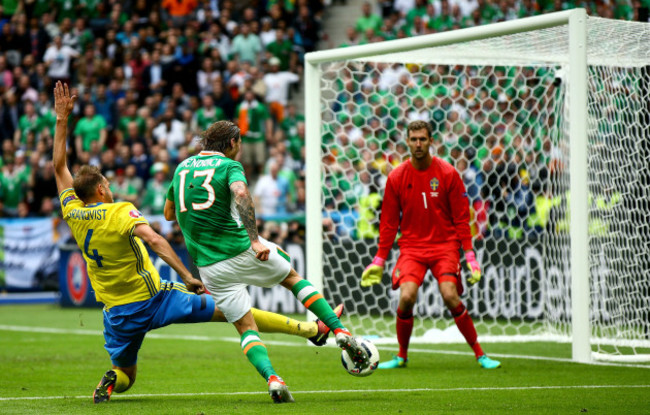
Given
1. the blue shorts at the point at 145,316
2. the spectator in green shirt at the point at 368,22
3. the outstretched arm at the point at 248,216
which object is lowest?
the blue shorts at the point at 145,316

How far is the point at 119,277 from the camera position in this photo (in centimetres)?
715

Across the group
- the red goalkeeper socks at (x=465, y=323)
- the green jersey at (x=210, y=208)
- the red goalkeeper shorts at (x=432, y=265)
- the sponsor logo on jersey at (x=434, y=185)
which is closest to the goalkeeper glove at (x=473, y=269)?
the red goalkeeper shorts at (x=432, y=265)

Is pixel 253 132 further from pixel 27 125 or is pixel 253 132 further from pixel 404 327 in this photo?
pixel 404 327

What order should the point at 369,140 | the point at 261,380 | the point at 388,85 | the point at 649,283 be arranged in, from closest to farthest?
the point at 261,380 < the point at 649,283 < the point at 369,140 < the point at 388,85

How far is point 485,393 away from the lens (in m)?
7.29

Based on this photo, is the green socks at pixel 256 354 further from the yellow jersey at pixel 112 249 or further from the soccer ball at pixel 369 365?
the yellow jersey at pixel 112 249

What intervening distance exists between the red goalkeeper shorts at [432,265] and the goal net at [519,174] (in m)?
1.03

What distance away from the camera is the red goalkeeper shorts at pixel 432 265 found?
908cm

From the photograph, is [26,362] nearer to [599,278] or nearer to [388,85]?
[599,278]

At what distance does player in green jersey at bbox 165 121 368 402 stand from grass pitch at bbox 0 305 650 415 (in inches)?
18.8

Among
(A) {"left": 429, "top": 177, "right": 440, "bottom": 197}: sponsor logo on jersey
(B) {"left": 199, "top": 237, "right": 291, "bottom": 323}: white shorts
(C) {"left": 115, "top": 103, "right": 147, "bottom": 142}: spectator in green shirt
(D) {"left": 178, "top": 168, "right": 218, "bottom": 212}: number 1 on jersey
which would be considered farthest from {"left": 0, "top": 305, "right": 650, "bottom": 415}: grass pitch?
(C) {"left": 115, "top": 103, "right": 147, "bottom": 142}: spectator in green shirt

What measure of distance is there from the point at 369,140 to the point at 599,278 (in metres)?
4.55

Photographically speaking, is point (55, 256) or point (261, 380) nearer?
point (261, 380)

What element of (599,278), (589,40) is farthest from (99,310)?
(589,40)
